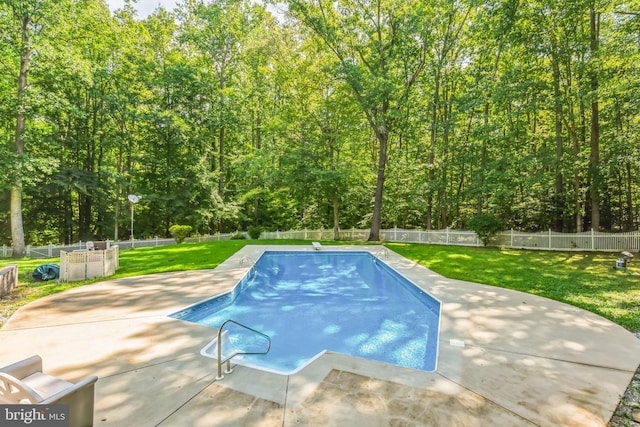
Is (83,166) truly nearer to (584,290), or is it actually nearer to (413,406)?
(413,406)

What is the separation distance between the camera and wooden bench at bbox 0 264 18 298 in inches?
247

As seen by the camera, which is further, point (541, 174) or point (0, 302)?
point (541, 174)

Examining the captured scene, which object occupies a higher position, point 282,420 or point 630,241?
point 630,241

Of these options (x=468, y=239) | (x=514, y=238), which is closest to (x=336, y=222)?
(x=468, y=239)

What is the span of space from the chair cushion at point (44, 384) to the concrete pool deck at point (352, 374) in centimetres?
50

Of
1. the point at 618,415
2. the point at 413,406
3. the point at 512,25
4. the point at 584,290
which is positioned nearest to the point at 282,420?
the point at 413,406

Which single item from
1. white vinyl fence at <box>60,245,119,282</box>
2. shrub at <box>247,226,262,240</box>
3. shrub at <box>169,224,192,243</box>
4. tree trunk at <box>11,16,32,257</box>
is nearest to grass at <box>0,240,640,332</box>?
white vinyl fence at <box>60,245,119,282</box>

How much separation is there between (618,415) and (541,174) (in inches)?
538

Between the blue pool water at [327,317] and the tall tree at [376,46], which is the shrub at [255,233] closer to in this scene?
the tall tree at [376,46]

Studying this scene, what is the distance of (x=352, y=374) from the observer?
3320 mm

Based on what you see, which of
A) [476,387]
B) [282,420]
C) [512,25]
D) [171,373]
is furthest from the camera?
[512,25]

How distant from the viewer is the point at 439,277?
8172 millimetres

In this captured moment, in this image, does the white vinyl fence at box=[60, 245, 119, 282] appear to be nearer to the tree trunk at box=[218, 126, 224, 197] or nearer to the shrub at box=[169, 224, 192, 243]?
the shrub at box=[169, 224, 192, 243]

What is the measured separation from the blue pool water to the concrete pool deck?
0.49 meters
